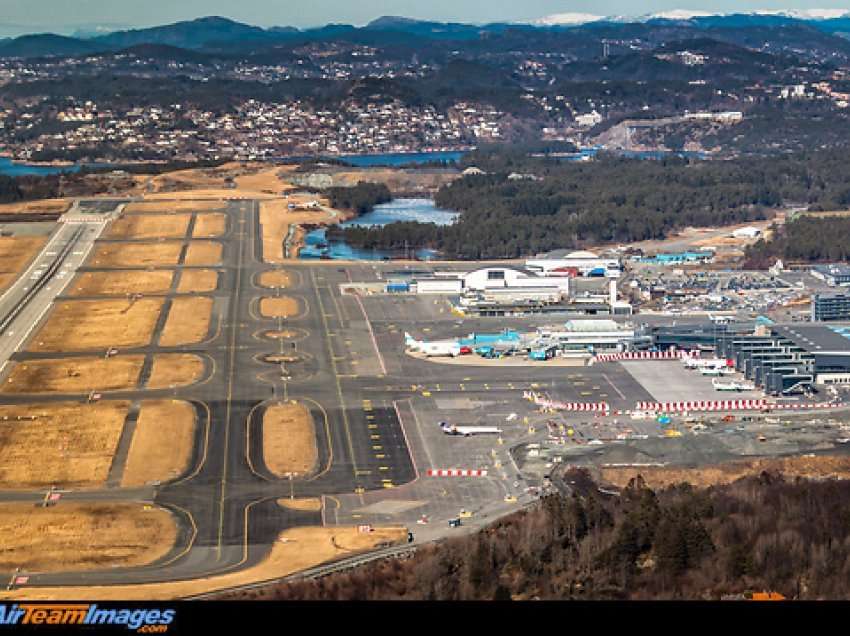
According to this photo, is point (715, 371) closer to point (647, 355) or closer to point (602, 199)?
point (647, 355)

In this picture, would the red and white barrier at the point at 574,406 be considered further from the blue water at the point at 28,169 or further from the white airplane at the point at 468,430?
the blue water at the point at 28,169

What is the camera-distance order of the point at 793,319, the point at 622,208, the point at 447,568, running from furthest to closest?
the point at 622,208, the point at 793,319, the point at 447,568

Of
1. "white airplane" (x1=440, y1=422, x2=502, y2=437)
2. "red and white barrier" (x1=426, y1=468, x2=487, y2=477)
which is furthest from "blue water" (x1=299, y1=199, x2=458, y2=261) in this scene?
"red and white barrier" (x1=426, y1=468, x2=487, y2=477)

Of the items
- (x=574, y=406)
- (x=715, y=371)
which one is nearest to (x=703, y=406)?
(x=574, y=406)

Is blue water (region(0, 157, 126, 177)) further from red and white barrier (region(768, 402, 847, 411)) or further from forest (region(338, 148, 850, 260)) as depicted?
red and white barrier (region(768, 402, 847, 411))

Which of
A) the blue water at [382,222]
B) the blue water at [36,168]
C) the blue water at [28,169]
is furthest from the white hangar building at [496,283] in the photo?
the blue water at [28,169]
